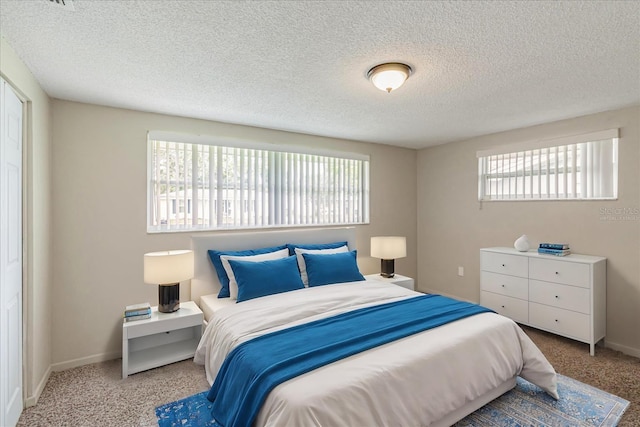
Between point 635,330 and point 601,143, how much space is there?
184 cm

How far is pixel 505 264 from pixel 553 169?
1.21m

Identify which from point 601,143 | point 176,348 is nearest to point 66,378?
point 176,348

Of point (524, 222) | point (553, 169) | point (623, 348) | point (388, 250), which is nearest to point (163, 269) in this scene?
point (388, 250)

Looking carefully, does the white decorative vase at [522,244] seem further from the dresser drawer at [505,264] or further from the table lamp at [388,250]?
the table lamp at [388,250]

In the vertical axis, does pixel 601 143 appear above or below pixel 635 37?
below

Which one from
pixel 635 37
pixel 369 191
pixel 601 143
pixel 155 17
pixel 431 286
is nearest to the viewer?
pixel 155 17

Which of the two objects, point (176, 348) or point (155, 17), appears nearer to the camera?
point (155, 17)

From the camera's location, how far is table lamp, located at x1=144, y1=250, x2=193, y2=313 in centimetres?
273

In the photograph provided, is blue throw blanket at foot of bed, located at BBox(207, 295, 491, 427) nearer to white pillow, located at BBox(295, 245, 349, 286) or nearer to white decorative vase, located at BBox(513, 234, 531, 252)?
white pillow, located at BBox(295, 245, 349, 286)

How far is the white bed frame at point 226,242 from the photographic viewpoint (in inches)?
127

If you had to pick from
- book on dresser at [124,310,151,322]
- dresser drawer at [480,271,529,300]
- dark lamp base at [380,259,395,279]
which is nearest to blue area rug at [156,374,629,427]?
book on dresser at [124,310,151,322]

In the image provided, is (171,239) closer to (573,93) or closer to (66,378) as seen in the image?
(66,378)

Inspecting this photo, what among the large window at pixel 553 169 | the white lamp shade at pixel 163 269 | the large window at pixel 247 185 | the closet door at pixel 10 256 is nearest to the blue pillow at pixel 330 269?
the large window at pixel 247 185

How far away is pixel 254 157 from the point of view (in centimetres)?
377
